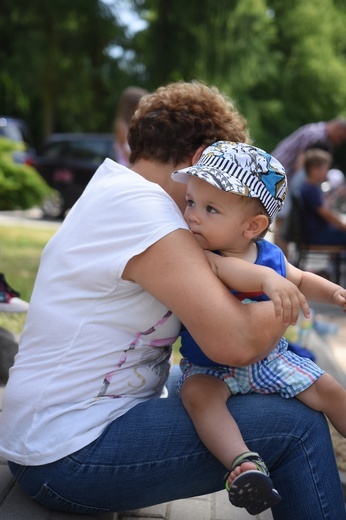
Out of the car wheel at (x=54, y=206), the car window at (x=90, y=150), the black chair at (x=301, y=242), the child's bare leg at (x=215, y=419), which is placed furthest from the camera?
the car wheel at (x=54, y=206)

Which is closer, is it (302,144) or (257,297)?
(257,297)

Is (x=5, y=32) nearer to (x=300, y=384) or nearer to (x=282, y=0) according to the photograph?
(x=282, y=0)

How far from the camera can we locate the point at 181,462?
2332mm

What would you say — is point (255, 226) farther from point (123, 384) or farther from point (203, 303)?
point (123, 384)

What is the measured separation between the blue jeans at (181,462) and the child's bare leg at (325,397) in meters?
0.04

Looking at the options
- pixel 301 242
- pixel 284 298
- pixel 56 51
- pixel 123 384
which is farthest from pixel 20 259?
pixel 56 51

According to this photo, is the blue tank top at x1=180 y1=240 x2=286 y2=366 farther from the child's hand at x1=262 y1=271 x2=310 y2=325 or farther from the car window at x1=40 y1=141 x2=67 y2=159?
the car window at x1=40 y1=141 x2=67 y2=159

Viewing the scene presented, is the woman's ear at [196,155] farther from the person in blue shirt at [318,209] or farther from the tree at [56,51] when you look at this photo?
the tree at [56,51]

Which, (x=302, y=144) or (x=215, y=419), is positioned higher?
(x=215, y=419)

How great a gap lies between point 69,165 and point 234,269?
45.3 feet

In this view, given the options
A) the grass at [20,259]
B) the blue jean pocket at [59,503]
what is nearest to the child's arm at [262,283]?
the blue jean pocket at [59,503]

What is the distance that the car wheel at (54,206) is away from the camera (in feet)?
52.6

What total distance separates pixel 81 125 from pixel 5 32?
821cm

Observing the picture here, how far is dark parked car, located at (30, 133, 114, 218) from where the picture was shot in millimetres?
15695
